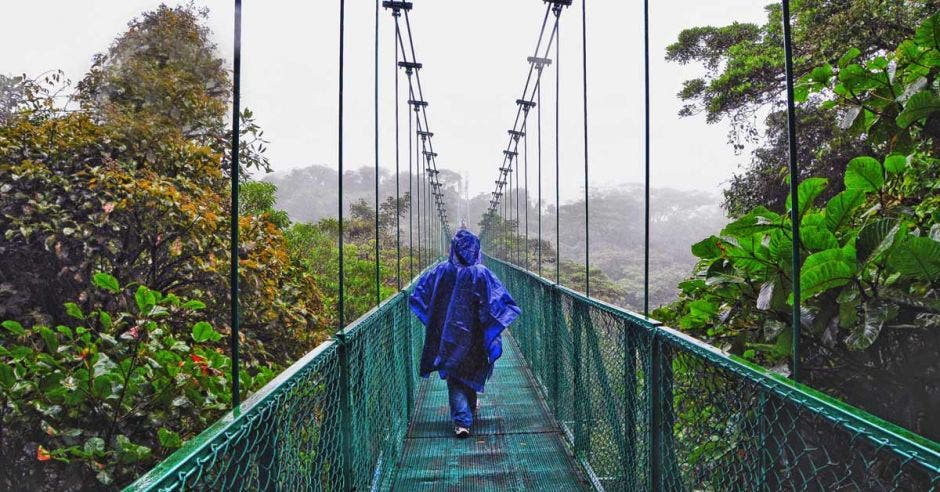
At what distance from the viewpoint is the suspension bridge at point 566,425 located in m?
0.77

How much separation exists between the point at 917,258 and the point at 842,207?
0.84 feet

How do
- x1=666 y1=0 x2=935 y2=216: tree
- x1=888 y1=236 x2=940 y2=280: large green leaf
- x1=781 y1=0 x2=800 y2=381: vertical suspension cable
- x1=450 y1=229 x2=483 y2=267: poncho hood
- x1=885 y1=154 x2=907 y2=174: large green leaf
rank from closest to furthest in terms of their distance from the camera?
x1=781 y1=0 x2=800 y2=381: vertical suspension cable → x1=888 y1=236 x2=940 y2=280: large green leaf → x1=885 y1=154 x2=907 y2=174: large green leaf → x1=450 y1=229 x2=483 y2=267: poncho hood → x1=666 y1=0 x2=935 y2=216: tree

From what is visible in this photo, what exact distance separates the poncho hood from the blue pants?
0.56 m

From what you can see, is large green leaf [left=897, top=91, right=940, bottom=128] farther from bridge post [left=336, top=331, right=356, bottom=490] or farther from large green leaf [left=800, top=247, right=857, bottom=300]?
bridge post [left=336, top=331, right=356, bottom=490]

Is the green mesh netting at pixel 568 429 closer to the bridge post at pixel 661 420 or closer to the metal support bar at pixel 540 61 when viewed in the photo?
the bridge post at pixel 661 420

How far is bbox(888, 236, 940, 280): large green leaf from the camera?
3.41 ft

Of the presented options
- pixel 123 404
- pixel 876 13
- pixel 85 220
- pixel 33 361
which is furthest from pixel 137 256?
pixel 876 13

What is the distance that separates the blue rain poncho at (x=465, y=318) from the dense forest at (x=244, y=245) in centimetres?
76

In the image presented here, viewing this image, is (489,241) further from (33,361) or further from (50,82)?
(33,361)

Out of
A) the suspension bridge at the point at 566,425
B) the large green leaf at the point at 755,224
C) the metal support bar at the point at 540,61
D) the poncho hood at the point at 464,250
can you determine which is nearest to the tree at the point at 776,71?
the metal support bar at the point at 540,61

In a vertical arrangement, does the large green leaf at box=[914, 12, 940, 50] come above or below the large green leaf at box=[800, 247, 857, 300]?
above

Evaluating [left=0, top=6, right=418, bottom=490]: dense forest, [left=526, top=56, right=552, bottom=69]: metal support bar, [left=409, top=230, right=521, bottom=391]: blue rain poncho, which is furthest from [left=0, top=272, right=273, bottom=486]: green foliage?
[left=526, top=56, right=552, bottom=69]: metal support bar

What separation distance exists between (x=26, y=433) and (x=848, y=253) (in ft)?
8.06

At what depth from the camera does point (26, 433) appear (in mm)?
1945
